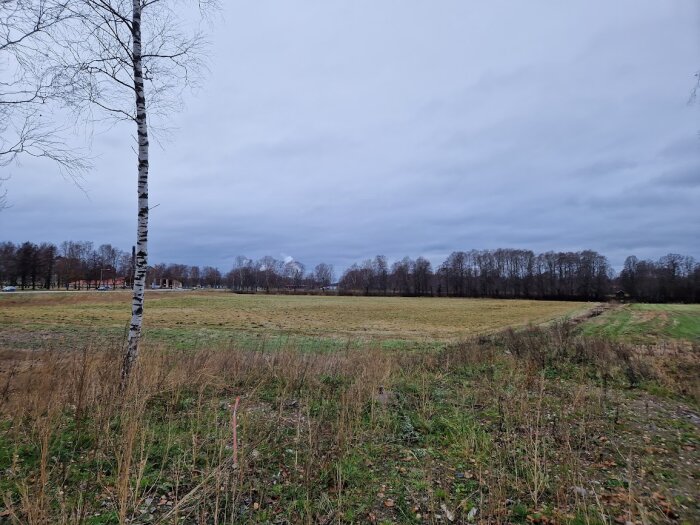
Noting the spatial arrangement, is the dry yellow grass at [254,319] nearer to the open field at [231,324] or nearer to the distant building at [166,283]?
the open field at [231,324]

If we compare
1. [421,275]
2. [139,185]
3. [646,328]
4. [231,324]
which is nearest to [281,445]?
[139,185]

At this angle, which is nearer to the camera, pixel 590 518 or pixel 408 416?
→ pixel 590 518

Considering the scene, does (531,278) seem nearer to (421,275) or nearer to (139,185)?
(421,275)

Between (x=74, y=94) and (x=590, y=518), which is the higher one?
(x=74, y=94)

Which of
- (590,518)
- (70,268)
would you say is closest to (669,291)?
(590,518)

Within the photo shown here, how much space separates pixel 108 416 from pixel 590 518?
587 centimetres

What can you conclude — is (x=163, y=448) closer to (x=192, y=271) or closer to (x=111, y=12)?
(x=111, y=12)

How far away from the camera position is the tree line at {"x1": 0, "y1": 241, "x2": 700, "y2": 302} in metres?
94.8

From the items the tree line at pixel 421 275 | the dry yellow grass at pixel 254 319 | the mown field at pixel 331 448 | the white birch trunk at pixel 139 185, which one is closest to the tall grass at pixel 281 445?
the mown field at pixel 331 448

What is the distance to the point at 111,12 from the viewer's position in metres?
7.83

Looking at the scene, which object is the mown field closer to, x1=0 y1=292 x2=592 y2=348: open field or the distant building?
x1=0 y1=292 x2=592 y2=348: open field

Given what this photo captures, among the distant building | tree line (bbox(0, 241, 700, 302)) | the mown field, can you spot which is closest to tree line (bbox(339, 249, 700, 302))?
tree line (bbox(0, 241, 700, 302))

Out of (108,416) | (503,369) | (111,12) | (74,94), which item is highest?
(111,12)

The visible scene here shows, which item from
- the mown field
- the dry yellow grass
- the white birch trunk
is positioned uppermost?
the white birch trunk
